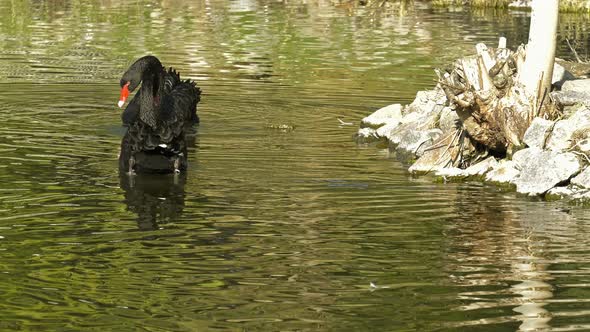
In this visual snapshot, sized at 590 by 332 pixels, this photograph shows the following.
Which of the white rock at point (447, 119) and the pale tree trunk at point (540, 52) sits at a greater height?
the pale tree trunk at point (540, 52)

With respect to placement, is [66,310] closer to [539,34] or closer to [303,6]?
[539,34]

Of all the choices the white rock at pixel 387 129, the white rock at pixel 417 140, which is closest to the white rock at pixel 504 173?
the white rock at pixel 417 140

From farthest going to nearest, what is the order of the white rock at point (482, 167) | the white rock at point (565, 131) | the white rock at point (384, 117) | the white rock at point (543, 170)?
the white rock at point (384, 117), the white rock at point (482, 167), the white rock at point (565, 131), the white rock at point (543, 170)

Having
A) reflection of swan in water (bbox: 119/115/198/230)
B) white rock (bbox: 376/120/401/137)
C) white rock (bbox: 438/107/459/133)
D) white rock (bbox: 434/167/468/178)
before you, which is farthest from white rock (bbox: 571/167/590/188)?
white rock (bbox: 376/120/401/137)

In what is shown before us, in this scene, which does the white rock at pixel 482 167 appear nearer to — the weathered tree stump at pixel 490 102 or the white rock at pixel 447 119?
the weathered tree stump at pixel 490 102

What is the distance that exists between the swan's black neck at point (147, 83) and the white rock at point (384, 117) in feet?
14.7

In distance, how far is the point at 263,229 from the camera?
1305 cm

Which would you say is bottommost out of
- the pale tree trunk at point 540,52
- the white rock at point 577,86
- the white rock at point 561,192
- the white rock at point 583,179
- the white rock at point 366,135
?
the white rock at point 366,135

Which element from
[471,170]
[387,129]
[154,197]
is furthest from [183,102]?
[471,170]

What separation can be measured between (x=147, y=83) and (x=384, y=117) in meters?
4.87

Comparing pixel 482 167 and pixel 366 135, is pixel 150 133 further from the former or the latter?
pixel 366 135

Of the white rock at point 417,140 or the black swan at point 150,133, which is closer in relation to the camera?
the black swan at point 150,133

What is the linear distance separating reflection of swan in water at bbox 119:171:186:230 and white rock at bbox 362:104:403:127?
191 inches

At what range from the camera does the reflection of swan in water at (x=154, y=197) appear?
13.7 m
